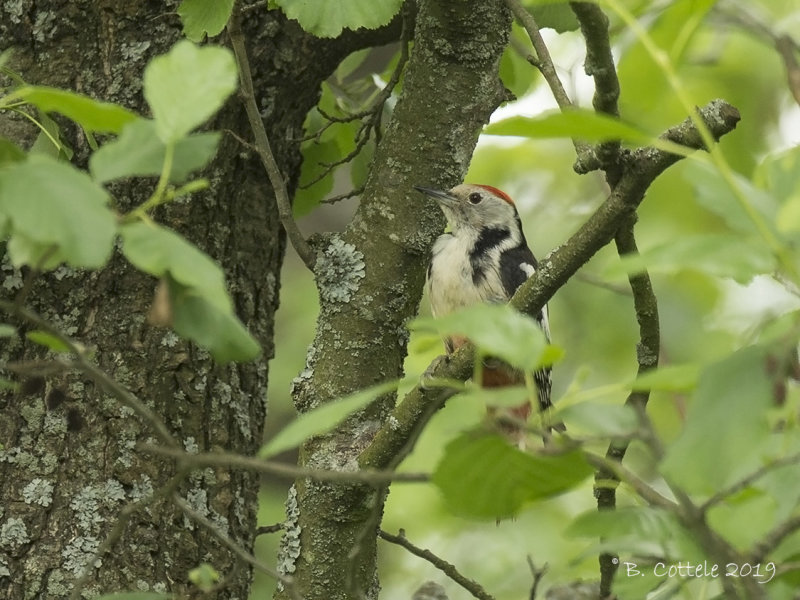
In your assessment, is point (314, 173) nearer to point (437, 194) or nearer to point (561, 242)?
point (437, 194)

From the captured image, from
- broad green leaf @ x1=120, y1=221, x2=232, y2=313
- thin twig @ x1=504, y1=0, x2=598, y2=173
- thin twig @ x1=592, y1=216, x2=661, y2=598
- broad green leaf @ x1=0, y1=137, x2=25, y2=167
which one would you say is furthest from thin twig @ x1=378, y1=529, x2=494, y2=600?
broad green leaf @ x1=120, y1=221, x2=232, y2=313

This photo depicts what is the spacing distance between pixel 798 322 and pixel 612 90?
0.98 metres

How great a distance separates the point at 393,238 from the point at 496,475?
5.09ft

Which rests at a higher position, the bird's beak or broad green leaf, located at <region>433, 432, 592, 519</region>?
the bird's beak

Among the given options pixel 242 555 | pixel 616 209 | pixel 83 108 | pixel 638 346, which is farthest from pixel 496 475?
pixel 638 346

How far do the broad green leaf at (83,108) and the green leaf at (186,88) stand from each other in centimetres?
6

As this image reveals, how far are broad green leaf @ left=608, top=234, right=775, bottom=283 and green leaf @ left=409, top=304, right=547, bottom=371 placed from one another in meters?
0.12

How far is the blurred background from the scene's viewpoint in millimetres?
3348

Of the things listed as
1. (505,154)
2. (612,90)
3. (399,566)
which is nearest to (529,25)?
(612,90)

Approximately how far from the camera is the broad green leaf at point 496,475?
1249mm

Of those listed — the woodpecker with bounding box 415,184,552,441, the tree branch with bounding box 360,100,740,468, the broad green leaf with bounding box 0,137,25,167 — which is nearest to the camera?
the broad green leaf with bounding box 0,137,25,167

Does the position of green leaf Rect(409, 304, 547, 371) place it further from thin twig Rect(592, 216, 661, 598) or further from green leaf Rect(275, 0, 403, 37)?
green leaf Rect(275, 0, 403, 37)

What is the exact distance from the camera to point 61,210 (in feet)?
3.82

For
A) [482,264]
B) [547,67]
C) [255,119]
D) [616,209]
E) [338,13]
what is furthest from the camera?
[482,264]
